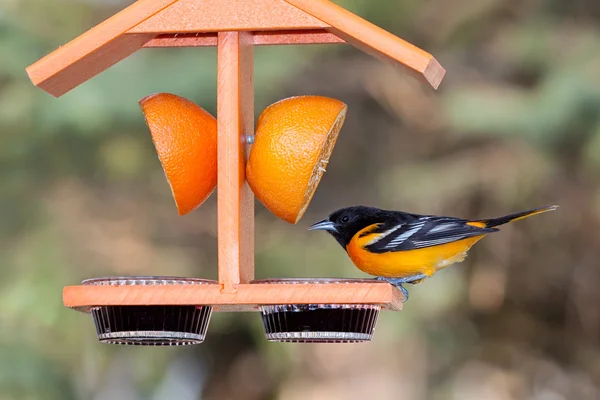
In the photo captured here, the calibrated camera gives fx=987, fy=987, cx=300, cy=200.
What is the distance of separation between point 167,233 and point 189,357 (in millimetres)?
910

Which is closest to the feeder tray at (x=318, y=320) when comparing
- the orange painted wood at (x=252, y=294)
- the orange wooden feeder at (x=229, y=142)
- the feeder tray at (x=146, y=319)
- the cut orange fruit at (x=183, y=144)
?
the orange wooden feeder at (x=229, y=142)

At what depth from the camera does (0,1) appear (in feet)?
22.1

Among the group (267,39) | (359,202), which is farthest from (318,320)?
(359,202)

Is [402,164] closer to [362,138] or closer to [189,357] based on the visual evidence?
[362,138]

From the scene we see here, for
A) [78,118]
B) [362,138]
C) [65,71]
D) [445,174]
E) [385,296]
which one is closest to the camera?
[385,296]

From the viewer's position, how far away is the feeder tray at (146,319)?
293 centimetres

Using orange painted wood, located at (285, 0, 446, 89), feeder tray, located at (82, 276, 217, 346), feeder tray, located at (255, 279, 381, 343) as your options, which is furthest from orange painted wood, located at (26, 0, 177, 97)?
feeder tray, located at (255, 279, 381, 343)

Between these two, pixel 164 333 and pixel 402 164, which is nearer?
pixel 164 333

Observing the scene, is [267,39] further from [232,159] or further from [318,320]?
[318,320]

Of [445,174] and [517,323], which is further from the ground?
[445,174]

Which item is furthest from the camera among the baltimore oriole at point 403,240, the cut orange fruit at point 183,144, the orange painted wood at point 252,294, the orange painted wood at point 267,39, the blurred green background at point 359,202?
the blurred green background at point 359,202

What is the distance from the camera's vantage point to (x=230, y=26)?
10.0 feet

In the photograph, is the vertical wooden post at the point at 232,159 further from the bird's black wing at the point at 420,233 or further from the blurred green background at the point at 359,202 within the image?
the blurred green background at the point at 359,202

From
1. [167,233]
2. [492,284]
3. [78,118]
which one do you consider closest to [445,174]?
[492,284]
